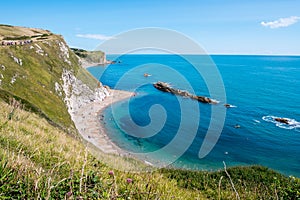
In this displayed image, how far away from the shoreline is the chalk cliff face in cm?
262

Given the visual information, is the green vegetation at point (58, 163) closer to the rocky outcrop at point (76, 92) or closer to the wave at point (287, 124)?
the rocky outcrop at point (76, 92)

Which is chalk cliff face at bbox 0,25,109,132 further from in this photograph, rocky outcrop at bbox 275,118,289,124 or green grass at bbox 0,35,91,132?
rocky outcrop at bbox 275,118,289,124

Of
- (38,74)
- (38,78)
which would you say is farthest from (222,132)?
(38,74)

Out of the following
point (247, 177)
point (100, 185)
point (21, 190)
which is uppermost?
point (21, 190)

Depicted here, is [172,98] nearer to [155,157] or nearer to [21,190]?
[155,157]

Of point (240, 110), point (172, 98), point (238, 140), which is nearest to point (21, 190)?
point (238, 140)

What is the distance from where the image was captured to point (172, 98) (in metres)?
99.7

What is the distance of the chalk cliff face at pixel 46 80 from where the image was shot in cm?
4422

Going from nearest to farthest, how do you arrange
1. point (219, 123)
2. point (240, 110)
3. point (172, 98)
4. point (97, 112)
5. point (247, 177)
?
point (247, 177), point (219, 123), point (97, 112), point (240, 110), point (172, 98)

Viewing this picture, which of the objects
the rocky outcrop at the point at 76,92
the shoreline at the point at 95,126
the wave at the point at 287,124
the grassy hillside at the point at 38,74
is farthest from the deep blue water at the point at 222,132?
the grassy hillside at the point at 38,74

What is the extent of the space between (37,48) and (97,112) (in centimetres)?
2503

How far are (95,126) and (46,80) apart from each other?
53.6 ft

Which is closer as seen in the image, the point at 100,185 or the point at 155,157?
the point at 100,185

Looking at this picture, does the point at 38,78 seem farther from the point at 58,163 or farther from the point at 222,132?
the point at 58,163
